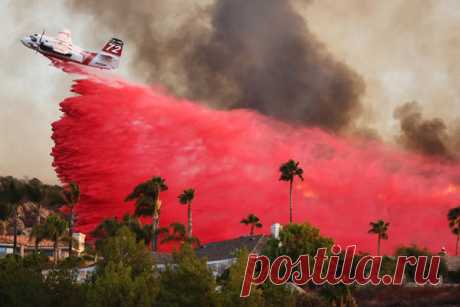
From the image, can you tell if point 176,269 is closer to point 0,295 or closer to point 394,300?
point 0,295

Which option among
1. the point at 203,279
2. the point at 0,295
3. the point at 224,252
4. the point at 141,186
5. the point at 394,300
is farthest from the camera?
the point at 141,186

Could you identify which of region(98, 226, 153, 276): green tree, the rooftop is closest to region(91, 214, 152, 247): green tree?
the rooftop

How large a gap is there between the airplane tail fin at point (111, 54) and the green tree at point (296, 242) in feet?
104

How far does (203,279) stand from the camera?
177ft

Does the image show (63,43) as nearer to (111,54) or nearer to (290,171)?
(111,54)

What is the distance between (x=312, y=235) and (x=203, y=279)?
31807 millimetres

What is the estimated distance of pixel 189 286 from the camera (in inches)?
2119

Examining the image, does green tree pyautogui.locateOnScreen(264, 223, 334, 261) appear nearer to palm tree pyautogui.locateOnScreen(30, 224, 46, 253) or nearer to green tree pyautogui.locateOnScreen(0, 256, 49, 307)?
green tree pyautogui.locateOnScreen(0, 256, 49, 307)

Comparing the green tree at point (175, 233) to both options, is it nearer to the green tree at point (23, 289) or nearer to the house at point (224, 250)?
the house at point (224, 250)

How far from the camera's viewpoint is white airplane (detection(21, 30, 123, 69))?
90375 millimetres

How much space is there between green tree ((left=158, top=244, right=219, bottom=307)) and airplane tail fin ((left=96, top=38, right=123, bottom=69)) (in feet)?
155

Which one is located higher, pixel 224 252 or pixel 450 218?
pixel 450 218

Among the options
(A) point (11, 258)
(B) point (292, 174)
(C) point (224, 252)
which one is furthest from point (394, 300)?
(B) point (292, 174)

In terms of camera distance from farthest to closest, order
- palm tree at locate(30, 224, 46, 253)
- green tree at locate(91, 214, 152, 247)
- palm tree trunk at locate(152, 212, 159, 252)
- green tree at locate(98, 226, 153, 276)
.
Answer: green tree at locate(91, 214, 152, 247) < palm tree trunk at locate(152, 212, 159, 252) < palm tree at locate(30, 224, 46, 253) < green tree at locate(98, 226, 153, 276)
